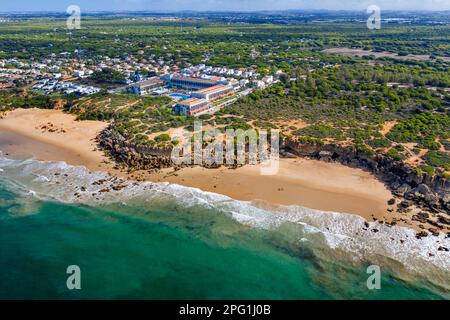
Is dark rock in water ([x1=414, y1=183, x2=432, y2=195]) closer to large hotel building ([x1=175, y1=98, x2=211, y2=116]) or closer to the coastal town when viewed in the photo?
the coastal town

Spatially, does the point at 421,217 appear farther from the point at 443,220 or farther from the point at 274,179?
the point at 274,179

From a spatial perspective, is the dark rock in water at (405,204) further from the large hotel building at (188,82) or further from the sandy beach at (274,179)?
the large hotel building at (188,82)

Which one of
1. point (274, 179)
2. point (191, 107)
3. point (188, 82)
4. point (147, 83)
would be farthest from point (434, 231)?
point (147, 83)

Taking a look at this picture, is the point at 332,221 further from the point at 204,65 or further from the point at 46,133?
the point at 204,65

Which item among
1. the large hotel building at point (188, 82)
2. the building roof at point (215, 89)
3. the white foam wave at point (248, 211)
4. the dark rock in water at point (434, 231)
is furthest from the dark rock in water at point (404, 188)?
the large hotel building at point (188, 82)

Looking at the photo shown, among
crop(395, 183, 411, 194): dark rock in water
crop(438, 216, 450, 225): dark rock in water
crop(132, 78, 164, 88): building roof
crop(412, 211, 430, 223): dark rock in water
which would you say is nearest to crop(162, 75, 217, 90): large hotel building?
crop(132, 78, 164, 88): building roof
